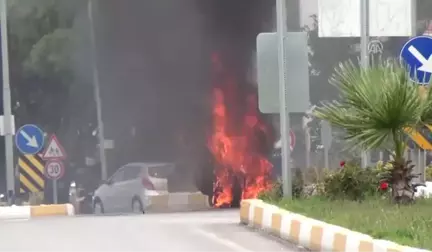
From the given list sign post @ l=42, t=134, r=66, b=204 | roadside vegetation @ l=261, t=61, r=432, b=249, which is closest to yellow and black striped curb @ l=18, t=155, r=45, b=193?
sign post @ l=42, t=134, r=66, b=204

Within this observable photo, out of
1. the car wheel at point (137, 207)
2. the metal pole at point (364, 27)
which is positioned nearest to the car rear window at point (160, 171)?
the car wheel at point (137, 207)

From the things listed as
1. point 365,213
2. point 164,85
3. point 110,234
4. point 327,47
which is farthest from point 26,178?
point 327,47

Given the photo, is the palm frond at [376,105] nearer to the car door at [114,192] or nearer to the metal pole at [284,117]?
the metal pole at [284,117]

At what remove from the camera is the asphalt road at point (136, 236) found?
12828 mm

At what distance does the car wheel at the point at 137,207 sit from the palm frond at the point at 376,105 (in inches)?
472

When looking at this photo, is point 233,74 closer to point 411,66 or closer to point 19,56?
point 19,56

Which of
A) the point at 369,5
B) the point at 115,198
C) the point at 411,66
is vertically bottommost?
the point at 115,198

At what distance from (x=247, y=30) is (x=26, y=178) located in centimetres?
741

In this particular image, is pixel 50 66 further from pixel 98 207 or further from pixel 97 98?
pixel 98 207

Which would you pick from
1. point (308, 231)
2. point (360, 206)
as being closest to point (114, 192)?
point (360, 206)

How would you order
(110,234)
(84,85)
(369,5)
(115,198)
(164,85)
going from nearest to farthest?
1. (110,234)
2. (369,5)
3. (115,198)
4. (164,85)
5. (84,85)

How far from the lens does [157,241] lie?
1353 cm

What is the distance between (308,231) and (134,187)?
46.3ft

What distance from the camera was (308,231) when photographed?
12414 mm
